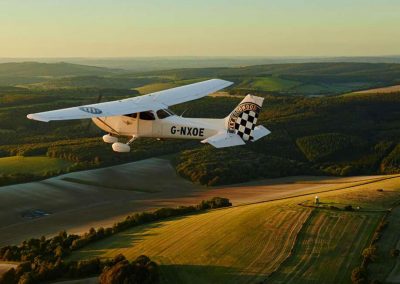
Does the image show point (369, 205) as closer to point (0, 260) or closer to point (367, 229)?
point (367, 229)

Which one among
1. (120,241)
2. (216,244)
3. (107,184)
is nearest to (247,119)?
(216,244)

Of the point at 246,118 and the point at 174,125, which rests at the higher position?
the point at 246,118

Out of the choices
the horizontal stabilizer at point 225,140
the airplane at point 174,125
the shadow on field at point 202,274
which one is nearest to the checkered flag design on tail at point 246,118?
the airplane at point 174,125

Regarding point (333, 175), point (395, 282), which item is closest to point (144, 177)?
point (333, 175)

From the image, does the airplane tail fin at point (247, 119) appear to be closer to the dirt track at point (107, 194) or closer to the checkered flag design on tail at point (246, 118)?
the checkered flag design on tail at point (246, 118)

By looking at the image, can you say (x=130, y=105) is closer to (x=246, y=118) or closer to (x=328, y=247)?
(x=246, y=118)
